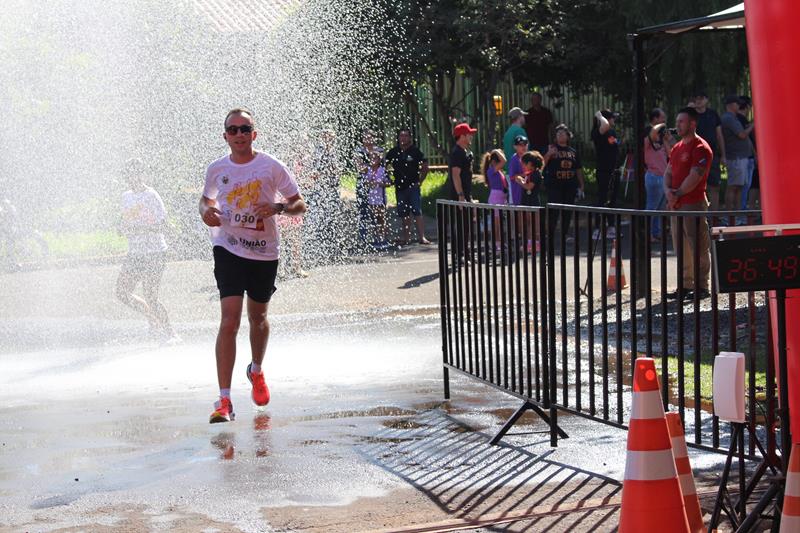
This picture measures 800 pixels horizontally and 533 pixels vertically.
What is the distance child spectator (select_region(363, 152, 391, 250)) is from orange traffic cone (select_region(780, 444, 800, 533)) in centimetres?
1501

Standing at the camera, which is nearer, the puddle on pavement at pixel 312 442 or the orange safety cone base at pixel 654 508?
the orange safety cone base at pixel 654 508

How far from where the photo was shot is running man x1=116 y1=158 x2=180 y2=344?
1127 cm

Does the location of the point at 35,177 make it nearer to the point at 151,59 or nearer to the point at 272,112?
the point at 151,59

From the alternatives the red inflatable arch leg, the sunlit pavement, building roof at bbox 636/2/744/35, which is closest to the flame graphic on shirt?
the sunlit pavement

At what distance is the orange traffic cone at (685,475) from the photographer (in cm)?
493

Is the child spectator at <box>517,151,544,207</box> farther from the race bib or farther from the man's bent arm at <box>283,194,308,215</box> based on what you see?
the race bib

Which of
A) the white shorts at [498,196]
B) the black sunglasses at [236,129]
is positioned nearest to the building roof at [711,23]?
the black sunglasses at [236,129]

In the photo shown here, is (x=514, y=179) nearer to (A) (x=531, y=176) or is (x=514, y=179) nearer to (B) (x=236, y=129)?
(A) (x=531, y=176)

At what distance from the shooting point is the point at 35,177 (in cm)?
1962

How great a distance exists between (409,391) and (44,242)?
38.7 feet

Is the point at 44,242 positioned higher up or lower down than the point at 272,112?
lower down

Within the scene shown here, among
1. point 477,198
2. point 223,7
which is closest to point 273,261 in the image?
point 477,198

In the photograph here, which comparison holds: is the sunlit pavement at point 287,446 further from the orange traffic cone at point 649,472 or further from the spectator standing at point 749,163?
the spectator standing at point 749,163

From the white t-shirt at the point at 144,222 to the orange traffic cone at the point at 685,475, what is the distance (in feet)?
23.3
